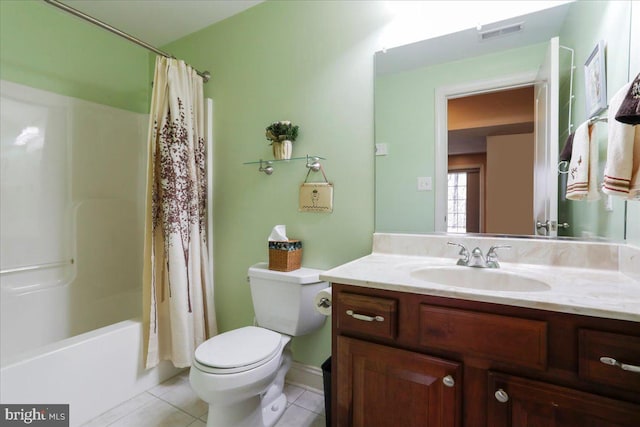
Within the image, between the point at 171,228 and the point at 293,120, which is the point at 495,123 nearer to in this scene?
the point at 293,120

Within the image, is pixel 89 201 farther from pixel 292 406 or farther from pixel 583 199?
pixel 583 199

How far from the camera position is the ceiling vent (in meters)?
1.26

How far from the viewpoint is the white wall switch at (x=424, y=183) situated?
1439 mm

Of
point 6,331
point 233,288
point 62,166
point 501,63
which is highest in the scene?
point 501,63

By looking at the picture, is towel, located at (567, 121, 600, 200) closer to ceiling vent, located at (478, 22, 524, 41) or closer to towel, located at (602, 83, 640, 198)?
towel, located at (602, 83, 640, 198)

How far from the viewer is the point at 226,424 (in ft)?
4.21

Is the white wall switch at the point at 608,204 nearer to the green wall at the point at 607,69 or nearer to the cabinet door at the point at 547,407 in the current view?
the green wall at the point at 607,69

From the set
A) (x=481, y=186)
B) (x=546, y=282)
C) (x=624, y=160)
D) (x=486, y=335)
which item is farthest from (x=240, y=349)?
(x=624, y=160)

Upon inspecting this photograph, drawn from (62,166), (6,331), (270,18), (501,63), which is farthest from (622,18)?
(6,331)

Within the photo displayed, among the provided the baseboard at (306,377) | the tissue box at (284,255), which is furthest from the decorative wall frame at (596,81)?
the baseboard at (306,377)

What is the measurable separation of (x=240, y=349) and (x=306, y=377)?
2.12 feet

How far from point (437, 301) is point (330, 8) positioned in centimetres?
164

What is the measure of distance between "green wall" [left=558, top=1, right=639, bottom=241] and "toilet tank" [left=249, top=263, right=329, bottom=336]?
1157mm

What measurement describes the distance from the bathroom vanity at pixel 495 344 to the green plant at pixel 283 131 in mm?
894
